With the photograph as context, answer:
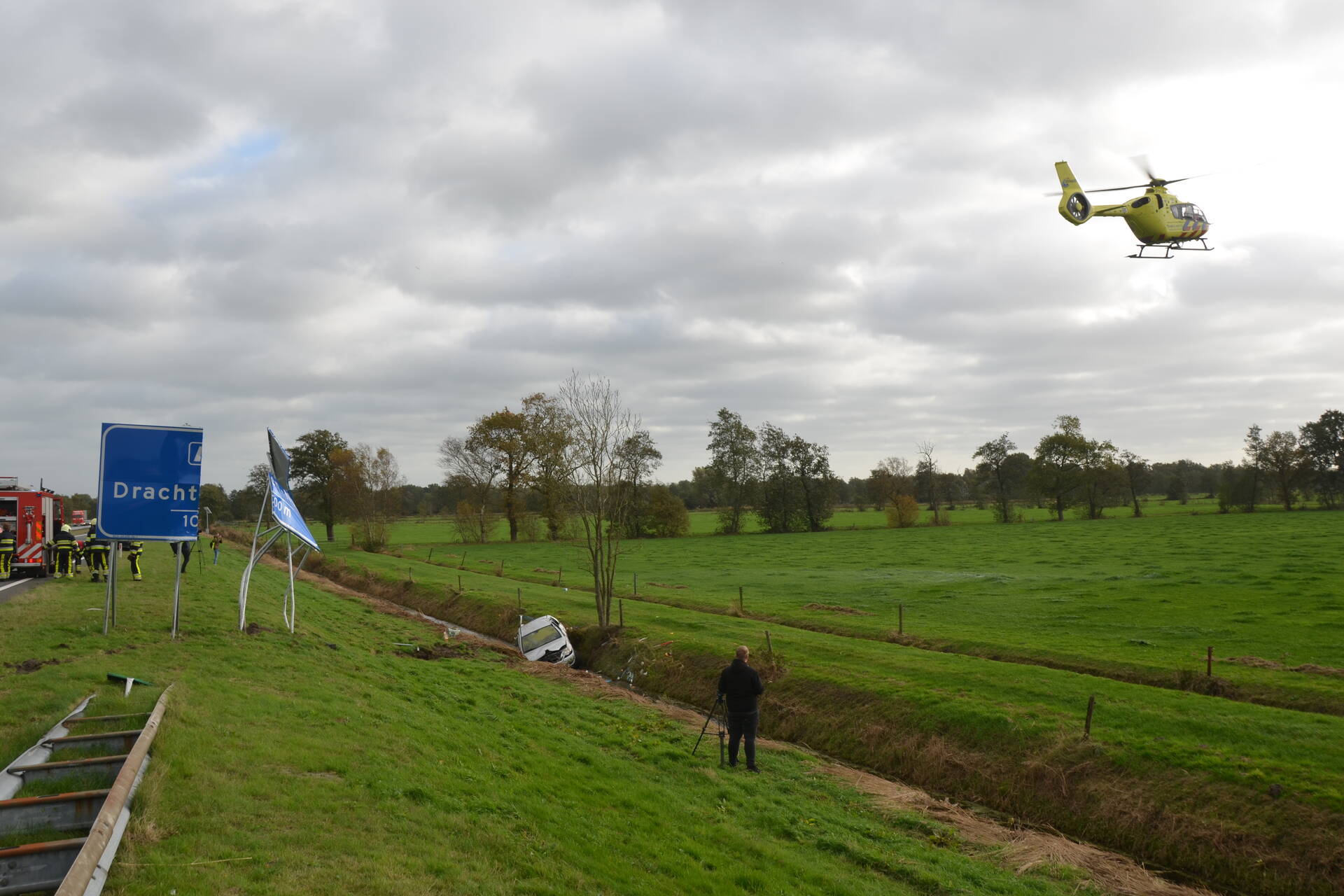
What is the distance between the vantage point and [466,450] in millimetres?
90688

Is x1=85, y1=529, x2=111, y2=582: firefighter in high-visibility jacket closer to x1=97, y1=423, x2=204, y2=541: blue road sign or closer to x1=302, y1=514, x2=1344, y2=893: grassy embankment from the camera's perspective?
x1=97, y1=423, x2=204, y2=541: blue road sign

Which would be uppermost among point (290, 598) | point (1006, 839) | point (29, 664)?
point (29, 664)

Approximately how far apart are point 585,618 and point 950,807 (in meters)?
20.4

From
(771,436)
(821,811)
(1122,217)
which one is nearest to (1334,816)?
(821,811)

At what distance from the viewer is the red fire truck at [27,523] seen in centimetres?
2883

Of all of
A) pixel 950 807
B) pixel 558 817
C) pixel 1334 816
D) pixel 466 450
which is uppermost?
pixel 466 450

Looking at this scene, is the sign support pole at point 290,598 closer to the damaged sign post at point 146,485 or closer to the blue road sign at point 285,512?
the blue road sign at point 285,512

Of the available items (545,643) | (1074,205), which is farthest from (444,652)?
(1074,205)

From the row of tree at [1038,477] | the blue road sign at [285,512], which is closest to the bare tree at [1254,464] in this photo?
the row of tree at [1038,477]

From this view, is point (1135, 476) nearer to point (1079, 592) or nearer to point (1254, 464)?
point (1254, 464)

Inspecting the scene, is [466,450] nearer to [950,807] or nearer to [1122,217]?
[1122,217]

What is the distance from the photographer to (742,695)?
1469 centimetres

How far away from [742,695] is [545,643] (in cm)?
1473

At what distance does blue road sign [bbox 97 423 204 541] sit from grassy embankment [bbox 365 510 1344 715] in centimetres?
2154
